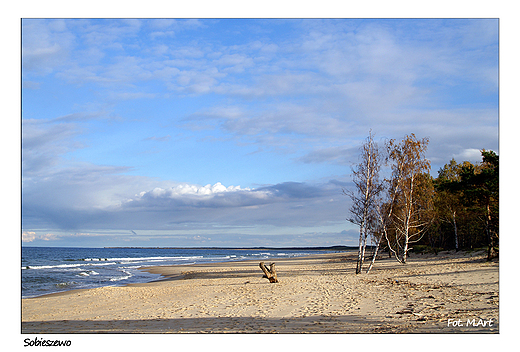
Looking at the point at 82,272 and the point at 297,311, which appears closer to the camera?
the point at 297,311

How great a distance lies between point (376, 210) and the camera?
22.7 m

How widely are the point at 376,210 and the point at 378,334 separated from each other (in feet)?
53.1

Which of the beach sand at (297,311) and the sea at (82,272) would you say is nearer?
the beach sand at (297,311)

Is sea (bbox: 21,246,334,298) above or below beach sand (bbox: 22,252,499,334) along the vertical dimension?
below

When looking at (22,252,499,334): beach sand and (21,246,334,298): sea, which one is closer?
(22,252,499,334): beach sand

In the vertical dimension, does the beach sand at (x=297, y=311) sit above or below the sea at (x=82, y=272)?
above

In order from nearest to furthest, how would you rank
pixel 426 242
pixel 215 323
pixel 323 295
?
pixel 215 323 → pixel 323 295 → pixel 426 242

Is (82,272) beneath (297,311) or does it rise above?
beneath

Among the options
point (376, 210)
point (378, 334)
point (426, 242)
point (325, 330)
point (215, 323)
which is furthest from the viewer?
point (426, 242)
